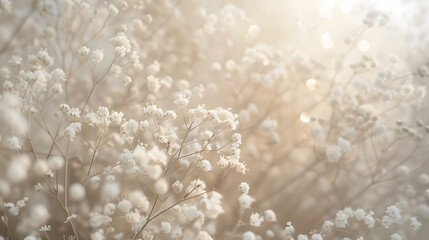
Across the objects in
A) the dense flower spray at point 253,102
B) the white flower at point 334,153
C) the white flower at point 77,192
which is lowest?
the white flower at point 77,192

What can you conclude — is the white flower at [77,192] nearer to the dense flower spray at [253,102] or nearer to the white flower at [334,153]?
the dense flower spray at [253,102]

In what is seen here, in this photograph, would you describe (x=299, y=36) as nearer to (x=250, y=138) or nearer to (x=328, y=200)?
(x=250, y=138)

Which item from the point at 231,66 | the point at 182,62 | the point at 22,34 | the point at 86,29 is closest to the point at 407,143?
the point at 231,66

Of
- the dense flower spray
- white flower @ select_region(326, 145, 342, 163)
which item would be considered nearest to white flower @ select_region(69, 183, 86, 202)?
the dense flower spray

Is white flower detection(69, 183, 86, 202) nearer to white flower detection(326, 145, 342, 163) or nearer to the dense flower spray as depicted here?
the dense flower spray

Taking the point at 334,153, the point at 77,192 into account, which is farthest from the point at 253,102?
the point at 77,192

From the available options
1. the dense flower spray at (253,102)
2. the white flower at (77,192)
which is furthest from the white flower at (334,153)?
the white flower at (77,192)

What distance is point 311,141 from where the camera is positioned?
348 cm

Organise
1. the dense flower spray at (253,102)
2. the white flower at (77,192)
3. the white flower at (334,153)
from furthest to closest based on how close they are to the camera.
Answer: the white flower at (334,153)
the dense flower spray at (253,102)
the white flower at (77,192)

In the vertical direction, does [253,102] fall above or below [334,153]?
above

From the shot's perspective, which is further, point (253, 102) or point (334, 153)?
point (253, 102)

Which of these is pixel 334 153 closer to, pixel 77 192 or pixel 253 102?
pixel 253 102

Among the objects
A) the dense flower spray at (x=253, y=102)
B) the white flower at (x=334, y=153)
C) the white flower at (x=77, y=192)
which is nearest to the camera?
the white flower at (x=77, y=192)

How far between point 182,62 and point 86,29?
0.91m
